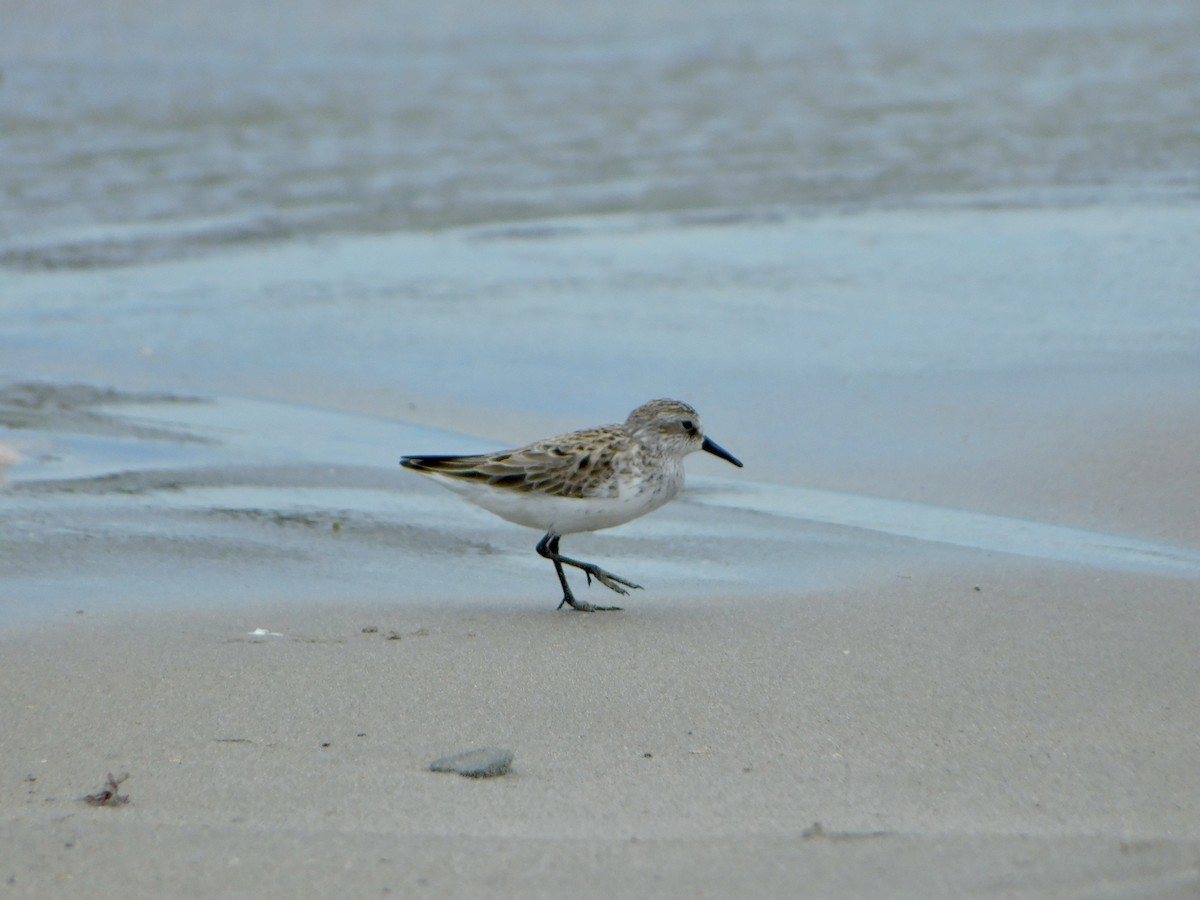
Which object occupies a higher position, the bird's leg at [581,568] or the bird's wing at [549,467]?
the bird's wing at [549,467]

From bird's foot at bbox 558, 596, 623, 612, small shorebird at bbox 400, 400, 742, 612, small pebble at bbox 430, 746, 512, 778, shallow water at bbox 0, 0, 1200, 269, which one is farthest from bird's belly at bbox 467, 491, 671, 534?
shallow water at bbox 0, 0, 1200, 269

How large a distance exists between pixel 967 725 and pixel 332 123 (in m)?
13.4

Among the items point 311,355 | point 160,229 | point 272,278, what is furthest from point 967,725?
point 160,229

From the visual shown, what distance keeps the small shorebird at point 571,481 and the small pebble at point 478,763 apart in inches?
60.8

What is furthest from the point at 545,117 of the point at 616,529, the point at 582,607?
the point at 582,607

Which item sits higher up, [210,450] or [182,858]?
[210,450]

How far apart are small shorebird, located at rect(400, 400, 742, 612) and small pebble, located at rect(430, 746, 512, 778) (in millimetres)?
1544

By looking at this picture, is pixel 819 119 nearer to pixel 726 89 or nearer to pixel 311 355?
pixel 726 89

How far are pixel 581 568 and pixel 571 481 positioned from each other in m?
0.33

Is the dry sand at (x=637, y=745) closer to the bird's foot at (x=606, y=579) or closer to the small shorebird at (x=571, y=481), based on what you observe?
the bird's foot at (x=606, y=579)

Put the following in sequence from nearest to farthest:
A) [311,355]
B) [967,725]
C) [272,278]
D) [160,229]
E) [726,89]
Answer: [967,725], [311,355], [272,278], [160,229], [726,89]

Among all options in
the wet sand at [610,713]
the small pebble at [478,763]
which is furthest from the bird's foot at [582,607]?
the small pebble at [478,763]

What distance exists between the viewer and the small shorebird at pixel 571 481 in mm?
5621

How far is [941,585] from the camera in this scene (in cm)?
576
